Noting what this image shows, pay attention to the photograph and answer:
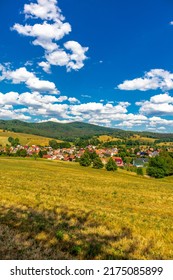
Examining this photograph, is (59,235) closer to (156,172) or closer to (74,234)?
(74,234)

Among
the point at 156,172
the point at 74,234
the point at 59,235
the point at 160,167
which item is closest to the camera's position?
the point at 59,235

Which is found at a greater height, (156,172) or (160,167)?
(160,167)

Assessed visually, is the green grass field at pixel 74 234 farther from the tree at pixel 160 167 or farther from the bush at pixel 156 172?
the tree at pixel 160 167

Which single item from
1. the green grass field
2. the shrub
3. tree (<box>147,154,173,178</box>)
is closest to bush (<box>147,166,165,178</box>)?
tree (<box>147,154,173,178</box>)

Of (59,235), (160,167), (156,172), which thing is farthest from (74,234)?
(160,167)

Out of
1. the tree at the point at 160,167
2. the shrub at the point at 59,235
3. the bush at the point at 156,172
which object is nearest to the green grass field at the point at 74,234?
the shrub at the point at 59,235

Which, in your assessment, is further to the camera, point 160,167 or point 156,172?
point 160,167

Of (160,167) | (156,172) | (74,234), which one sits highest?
(74,234)

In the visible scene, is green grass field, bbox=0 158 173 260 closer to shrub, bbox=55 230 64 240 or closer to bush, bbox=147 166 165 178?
shrub, bbox=55 230 64 240

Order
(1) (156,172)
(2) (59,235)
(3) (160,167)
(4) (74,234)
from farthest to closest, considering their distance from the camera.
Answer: (3) (160,167) < (1) (156,172) < (4) (74,234) < (2) (59,235)

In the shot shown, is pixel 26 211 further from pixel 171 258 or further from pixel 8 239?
pixel 171 258

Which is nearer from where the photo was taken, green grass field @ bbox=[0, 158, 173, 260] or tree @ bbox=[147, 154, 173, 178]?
green grass field @ bbox=[0, 158, 173, 260]
